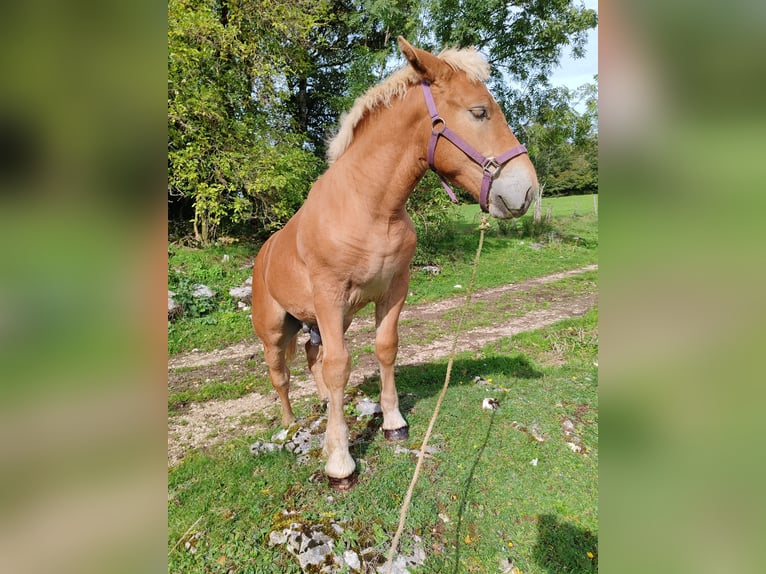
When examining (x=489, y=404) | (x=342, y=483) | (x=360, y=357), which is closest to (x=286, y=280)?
(x=342, y=483)

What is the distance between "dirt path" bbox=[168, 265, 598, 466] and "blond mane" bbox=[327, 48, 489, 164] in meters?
3.19

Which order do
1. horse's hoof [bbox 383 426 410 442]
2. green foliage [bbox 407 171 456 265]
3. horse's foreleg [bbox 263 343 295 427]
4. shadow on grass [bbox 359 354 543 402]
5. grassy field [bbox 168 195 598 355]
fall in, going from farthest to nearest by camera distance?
green foliage [bbox 407 171 456 265]
grassy field [bbox 168 195 598 355]
shadow on grass [bbox 359 354 543 402]
horse's foreleg [bbox 263 343 295 427]
horse's hoof [bbox 383 426 410 442]

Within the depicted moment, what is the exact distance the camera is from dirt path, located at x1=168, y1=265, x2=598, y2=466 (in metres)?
4.44

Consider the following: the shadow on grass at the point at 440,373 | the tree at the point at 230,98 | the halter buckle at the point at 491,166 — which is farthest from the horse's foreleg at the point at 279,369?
the tree at the point at 230,98

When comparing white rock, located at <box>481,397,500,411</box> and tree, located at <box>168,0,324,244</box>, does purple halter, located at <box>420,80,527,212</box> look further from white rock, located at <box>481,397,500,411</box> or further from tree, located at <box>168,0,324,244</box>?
tree, located at <box>168,0,324,244</box>

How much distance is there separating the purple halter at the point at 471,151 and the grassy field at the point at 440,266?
6216mm

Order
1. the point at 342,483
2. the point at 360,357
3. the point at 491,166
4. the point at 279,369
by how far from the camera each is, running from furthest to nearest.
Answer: the point at 360,357 < the point at 279,369 < the point at 342,483 < the point at 491,166

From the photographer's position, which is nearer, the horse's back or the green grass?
the green grass

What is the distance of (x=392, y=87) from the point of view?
8.32ft

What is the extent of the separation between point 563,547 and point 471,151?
242cm
